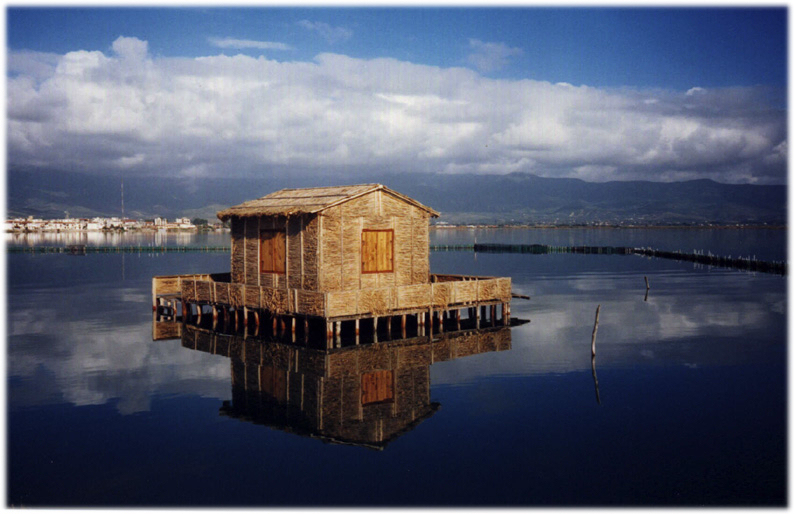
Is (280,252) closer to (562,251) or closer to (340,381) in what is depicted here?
(340,381)

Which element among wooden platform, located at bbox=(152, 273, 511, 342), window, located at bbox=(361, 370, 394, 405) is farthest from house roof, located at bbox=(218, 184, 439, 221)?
window, located at bbox=(361, 370, 394, 405)

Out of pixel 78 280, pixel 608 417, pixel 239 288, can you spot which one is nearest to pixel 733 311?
pixel 608 417

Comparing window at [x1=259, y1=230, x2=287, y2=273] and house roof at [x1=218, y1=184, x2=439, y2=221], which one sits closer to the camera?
house roof at [x1=218, y1=184, x2=439, y2=221]

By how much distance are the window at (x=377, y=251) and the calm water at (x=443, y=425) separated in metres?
4.16

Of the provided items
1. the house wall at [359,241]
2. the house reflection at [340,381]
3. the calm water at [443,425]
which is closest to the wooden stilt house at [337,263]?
the house wall at [359,241]

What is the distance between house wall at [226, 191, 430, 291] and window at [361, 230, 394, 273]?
24 centimetres

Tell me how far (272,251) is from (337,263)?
393 centimetres

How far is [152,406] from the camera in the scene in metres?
22.5

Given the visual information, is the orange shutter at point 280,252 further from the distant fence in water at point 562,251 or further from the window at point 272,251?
the distant fence in water at point 562,251

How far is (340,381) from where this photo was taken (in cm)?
2500

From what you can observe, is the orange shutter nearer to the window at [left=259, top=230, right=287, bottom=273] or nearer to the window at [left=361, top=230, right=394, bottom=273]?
the window at [left=259, top=230, right=287, bottom=273]

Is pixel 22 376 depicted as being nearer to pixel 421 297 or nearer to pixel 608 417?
pixel 421 297

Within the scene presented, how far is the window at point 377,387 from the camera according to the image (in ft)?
75.6

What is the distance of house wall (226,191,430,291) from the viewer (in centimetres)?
3212
